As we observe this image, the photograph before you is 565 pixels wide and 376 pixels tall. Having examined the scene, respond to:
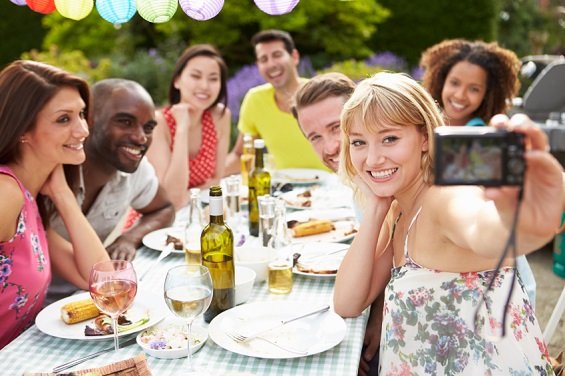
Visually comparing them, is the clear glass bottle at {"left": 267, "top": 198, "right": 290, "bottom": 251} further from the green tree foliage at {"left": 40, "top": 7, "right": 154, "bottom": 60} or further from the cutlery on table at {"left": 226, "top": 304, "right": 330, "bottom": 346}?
the green tree foliage at {"left": 40, "top": 7, "right": 154, "bottom": 60}

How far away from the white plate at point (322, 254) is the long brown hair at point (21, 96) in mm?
1106

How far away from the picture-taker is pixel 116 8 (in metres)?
1.96

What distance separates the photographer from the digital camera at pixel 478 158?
930 millimetres

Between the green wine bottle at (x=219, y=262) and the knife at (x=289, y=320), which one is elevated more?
the green wine bottle at (x=219, y=262)

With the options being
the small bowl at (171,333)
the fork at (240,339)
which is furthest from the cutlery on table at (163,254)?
the fork at (240,339)

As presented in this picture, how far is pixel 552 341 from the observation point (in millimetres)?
3490

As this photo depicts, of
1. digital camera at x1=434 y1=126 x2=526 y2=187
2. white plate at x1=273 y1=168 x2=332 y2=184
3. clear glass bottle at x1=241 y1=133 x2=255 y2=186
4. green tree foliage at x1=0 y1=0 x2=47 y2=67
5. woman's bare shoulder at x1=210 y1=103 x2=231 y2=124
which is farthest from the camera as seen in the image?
green tree foliage at x1=0 y1=0 x2=47 y2=67

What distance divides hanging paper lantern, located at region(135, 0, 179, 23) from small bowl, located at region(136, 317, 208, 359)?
0.95 metres

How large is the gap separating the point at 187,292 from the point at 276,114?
3.13m

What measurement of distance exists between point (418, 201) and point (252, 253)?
2.37ft

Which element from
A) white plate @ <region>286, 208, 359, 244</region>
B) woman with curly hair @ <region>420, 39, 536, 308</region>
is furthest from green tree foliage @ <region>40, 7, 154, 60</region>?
white plate @ <region>286, 208, 359, 244</region>

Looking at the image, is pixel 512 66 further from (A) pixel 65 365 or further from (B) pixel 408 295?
(A) pixel 65 365

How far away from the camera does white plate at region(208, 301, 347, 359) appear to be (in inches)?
65.0

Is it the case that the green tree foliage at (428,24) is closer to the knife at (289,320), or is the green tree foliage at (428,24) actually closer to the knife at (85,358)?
the knife at (289,320)
